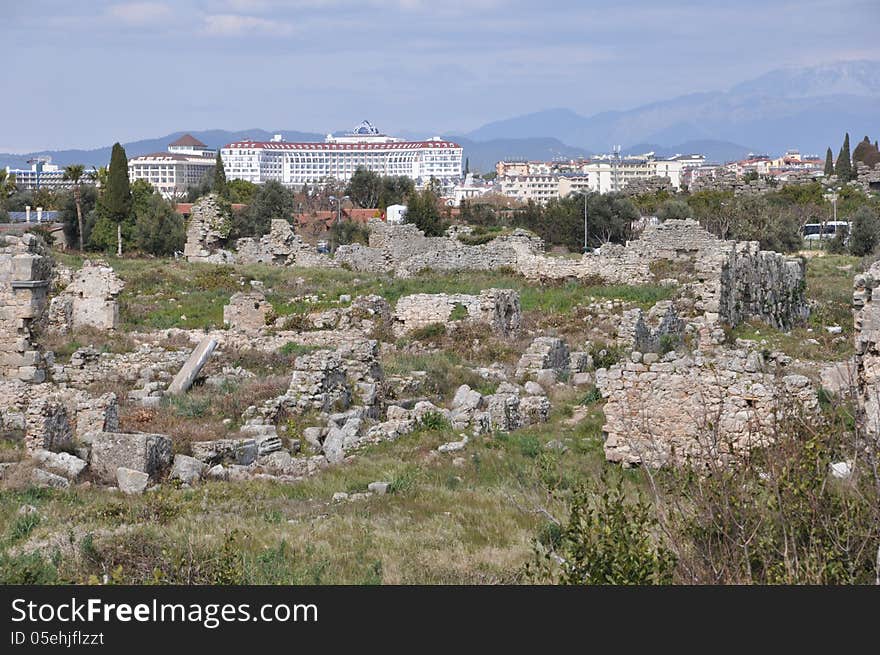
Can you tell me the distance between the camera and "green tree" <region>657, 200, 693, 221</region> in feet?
202

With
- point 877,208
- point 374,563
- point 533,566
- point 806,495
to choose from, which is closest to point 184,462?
point 374,563

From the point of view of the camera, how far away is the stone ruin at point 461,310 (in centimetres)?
2617

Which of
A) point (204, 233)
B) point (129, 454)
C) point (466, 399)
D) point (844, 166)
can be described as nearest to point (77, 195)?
point (204, 233)

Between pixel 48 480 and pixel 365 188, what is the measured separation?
234 feet

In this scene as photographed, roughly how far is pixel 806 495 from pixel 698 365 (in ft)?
16.6

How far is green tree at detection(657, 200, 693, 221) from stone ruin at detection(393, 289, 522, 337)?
115ft

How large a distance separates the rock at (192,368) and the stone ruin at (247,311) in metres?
6.55

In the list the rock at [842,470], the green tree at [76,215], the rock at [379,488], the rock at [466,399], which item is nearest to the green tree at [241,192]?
the green tree at [76,215]

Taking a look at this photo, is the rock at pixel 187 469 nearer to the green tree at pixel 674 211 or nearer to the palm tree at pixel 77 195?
the palm tree at pixel 77 195

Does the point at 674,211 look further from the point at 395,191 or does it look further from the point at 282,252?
the point at 282,252

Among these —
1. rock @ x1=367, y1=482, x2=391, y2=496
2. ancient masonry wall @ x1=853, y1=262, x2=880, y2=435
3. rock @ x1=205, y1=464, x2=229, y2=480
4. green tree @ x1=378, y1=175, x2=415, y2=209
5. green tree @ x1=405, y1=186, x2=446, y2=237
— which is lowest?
rock @ x1=205, y1=464, x2=229, y2=480

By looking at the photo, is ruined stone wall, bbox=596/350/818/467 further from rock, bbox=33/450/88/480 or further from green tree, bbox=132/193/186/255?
green tree, bbox=132/193/186/255

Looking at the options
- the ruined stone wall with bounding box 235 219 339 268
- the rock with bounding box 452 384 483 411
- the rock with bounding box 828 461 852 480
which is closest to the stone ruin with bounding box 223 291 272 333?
Answer: the rock with bounding box 452 384 483 411

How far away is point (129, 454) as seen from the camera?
44.0ft
